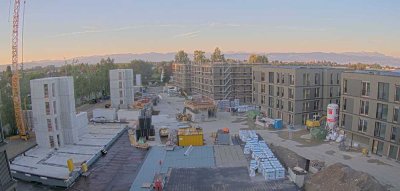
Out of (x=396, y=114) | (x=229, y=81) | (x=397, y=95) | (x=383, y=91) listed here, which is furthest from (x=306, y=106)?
(x=229, y=81)

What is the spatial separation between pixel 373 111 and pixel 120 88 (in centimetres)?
4524

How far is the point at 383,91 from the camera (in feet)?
108

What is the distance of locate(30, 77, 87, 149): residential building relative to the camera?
36.5 m

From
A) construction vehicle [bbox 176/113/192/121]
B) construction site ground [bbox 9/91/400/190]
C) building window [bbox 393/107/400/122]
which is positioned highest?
building window [bbox 393/107/400/122]

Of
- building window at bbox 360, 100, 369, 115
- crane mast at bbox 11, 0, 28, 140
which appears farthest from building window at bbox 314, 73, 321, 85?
crane mast at bbox 11, 0, 28, 140

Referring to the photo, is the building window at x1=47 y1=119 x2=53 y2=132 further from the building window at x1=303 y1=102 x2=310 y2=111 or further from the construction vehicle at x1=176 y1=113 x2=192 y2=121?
the building window at x1=303 y1=102 x2=310 y2=111

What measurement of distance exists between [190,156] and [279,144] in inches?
497

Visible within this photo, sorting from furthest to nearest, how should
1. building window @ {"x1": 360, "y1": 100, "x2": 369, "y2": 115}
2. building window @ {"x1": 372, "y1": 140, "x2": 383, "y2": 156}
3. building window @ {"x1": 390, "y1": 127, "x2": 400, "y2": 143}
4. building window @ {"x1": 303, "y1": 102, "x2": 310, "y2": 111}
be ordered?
building window @ {"x1": 303, "y1": 102, "x2": 310, "y2": 111} < building window @ {"x1": 360, "y1": 100, "x2": 369, "y2": 115} < building window @ {"x1": 372, "y1": 140, "x2": 383, "y2": 156} < building window @ {"x1": 390, "y1": 127, "x2": 400, "y2": 143}

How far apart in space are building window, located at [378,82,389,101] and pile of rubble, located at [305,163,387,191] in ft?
43.1

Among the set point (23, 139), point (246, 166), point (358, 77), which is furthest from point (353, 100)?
point (23, 139)

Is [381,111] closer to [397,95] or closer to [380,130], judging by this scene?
[380,130]

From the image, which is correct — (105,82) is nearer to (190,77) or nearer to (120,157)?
(190,77)

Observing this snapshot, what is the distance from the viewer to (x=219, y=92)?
246 feet

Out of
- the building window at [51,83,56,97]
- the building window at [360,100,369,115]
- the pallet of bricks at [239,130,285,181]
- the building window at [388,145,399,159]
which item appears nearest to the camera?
the pallet of bricks at [239,130,285,181]
